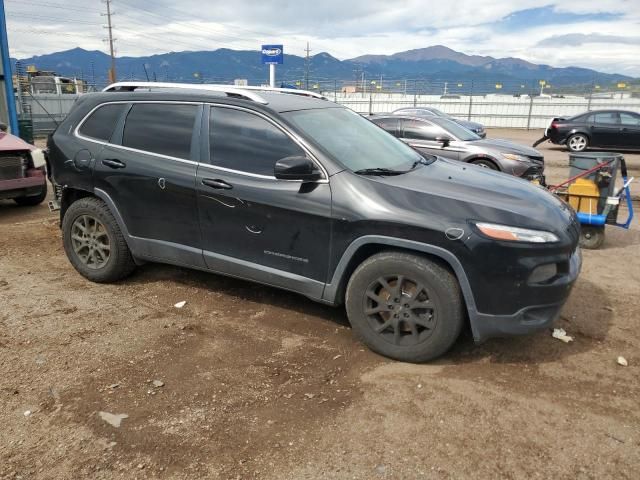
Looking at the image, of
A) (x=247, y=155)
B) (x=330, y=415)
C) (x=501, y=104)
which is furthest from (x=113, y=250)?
(x=501, y=104)

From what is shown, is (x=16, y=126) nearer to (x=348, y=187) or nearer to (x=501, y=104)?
(x=348, y=187)

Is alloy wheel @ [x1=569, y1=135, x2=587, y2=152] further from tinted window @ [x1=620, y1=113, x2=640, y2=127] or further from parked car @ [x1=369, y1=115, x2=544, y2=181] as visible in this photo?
parked car @ [x1=369, y1=115, x2=544, y2=181]

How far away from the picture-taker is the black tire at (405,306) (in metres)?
3.25

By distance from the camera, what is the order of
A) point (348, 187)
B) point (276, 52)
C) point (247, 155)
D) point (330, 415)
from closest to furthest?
point (330, 415)
point (348, 187)
point (247, 155)
point (276, 52)

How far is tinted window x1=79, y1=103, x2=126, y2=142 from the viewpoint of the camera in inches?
177

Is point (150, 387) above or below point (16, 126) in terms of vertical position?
below

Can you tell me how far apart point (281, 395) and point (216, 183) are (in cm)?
166

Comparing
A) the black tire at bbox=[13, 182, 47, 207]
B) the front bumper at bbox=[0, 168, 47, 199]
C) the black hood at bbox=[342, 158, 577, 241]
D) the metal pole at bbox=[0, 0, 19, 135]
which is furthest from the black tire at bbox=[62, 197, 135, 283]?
the metal pole at bbox=[0, 0, 19, 135]

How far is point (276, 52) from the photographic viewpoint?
19641mm

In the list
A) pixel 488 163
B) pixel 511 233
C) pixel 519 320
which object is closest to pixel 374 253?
pixel 511 233

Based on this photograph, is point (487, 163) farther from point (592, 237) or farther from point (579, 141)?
point (579, 141)

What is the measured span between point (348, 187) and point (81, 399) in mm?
2090

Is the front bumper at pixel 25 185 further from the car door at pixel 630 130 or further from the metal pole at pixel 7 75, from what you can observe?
the car door at pixel 630 130

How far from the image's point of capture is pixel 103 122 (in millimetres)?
4562
